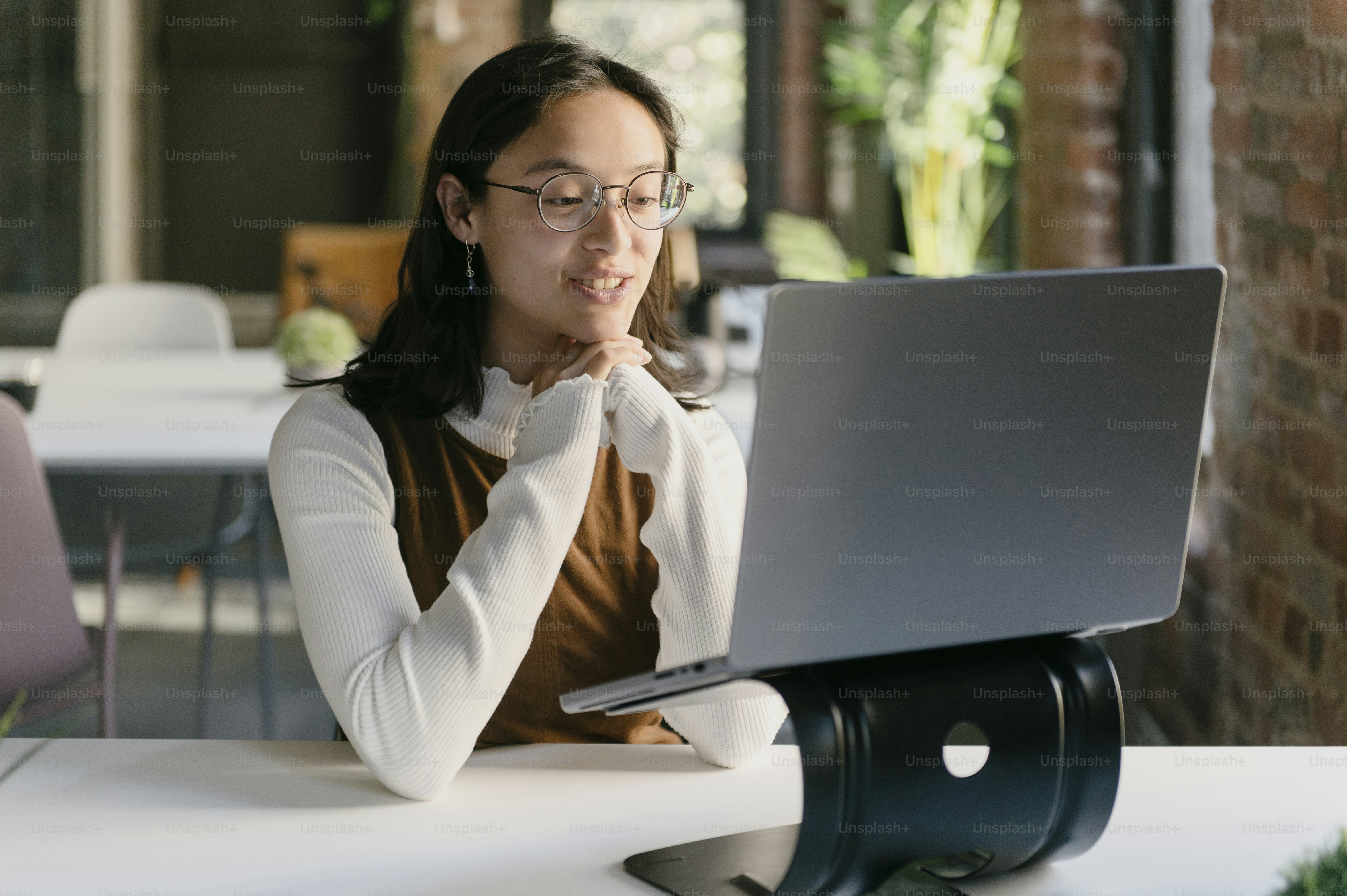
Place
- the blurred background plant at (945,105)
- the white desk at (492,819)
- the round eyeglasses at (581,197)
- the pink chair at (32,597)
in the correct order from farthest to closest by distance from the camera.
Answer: the blurred background plant at (945,105) → the pink chair at (32,597) → the round eyeglasses at (581,197) → the white desk at (492,819)

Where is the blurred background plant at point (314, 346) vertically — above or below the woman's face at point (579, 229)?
below

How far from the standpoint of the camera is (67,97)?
5.20m

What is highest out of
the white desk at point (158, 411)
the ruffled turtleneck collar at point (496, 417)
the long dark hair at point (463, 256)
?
the long dark hair at point (463, 256)

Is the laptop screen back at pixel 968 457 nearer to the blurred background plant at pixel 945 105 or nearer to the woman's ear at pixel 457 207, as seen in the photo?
the woman's ear at pixel 457 207

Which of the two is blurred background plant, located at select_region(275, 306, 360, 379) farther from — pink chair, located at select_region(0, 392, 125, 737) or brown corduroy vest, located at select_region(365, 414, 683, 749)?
brown corduroy vest, located at select_region(365, 414, 683, 749)

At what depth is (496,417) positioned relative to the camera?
1.40m

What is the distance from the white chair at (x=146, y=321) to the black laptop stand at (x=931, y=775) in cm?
301

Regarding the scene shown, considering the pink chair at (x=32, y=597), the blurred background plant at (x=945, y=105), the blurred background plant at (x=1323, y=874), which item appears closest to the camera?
the blurred background plant at (x=1323, y=874)

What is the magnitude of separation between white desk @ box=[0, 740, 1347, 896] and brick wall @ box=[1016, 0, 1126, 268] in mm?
2214

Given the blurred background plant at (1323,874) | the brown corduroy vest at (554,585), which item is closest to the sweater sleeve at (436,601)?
the brown corduroy vest at (554,585)

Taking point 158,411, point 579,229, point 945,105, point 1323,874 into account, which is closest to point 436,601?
point 579,229

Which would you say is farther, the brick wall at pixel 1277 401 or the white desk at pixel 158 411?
the white desk at pixel 158 411

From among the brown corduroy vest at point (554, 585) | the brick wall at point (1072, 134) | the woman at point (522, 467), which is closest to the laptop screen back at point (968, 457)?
the woman at point (522, 467)

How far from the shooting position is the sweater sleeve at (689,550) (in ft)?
3.87
